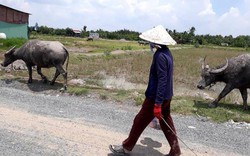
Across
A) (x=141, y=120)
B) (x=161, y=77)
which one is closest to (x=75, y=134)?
(x=141, y=120)

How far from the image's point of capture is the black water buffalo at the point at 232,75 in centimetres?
913

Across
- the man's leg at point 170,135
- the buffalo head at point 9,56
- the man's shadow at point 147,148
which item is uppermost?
the buffalo head at point 9,56

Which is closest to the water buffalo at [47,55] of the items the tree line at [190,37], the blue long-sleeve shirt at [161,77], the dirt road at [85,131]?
the dirt road at [85,131]

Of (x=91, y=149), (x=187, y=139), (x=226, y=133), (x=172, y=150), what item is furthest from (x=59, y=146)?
(x=226, y=133)

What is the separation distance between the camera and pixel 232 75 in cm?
928

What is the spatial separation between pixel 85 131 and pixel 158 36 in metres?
2.35

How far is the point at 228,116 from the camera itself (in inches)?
314

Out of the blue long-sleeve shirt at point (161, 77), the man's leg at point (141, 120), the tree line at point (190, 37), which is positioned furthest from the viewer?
the tree line at point (190, 37)

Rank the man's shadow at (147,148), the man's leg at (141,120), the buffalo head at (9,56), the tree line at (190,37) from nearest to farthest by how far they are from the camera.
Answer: the man's leg at (141,120)
the man's shadow at (147,148)
the buffalo head at (9,56)
the tree line at (190,37)

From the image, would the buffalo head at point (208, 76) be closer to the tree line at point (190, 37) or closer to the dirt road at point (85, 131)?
the dirt road at point (85, 131)

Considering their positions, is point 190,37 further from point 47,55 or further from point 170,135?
point 170,135

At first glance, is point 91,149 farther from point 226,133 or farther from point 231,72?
point 231,72

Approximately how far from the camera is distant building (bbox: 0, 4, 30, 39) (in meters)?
32.8

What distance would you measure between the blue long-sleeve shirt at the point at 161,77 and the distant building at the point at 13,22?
30.6 m
